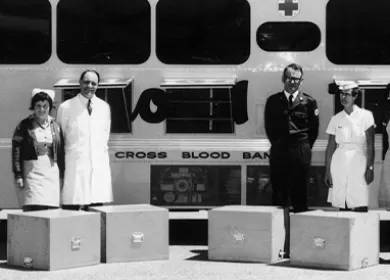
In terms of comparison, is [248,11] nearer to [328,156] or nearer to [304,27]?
[304,27]

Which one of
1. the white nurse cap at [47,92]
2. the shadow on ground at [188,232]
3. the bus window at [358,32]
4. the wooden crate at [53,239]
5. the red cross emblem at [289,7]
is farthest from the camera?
the shadow on ground at [188,232]

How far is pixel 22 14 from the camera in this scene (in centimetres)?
967

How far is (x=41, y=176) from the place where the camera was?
8.84 m

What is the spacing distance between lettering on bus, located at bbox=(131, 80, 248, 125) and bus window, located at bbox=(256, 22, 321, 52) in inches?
18.8

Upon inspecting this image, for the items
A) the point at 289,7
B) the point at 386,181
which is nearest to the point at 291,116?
the point at 386,181

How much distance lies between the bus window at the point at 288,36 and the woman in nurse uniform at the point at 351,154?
745 millimetres

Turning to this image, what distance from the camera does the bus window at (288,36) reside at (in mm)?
9695

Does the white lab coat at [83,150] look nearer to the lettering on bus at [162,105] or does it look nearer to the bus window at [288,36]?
the lettering on bus at [162,105]

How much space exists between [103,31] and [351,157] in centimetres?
280

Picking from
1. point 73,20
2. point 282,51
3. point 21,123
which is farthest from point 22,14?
point 282,51

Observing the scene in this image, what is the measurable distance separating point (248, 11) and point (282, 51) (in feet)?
1.76

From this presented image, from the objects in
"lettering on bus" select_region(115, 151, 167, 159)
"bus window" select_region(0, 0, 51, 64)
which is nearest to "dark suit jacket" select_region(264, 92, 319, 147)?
"lettering on bus" select_region(115, 151, 167, 159)

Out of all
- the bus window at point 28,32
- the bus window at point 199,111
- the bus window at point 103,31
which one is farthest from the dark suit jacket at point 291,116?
the bus window at point 28,32

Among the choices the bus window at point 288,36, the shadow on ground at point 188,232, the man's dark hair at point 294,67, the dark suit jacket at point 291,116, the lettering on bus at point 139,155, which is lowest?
the shadow on ground at point 188,232
